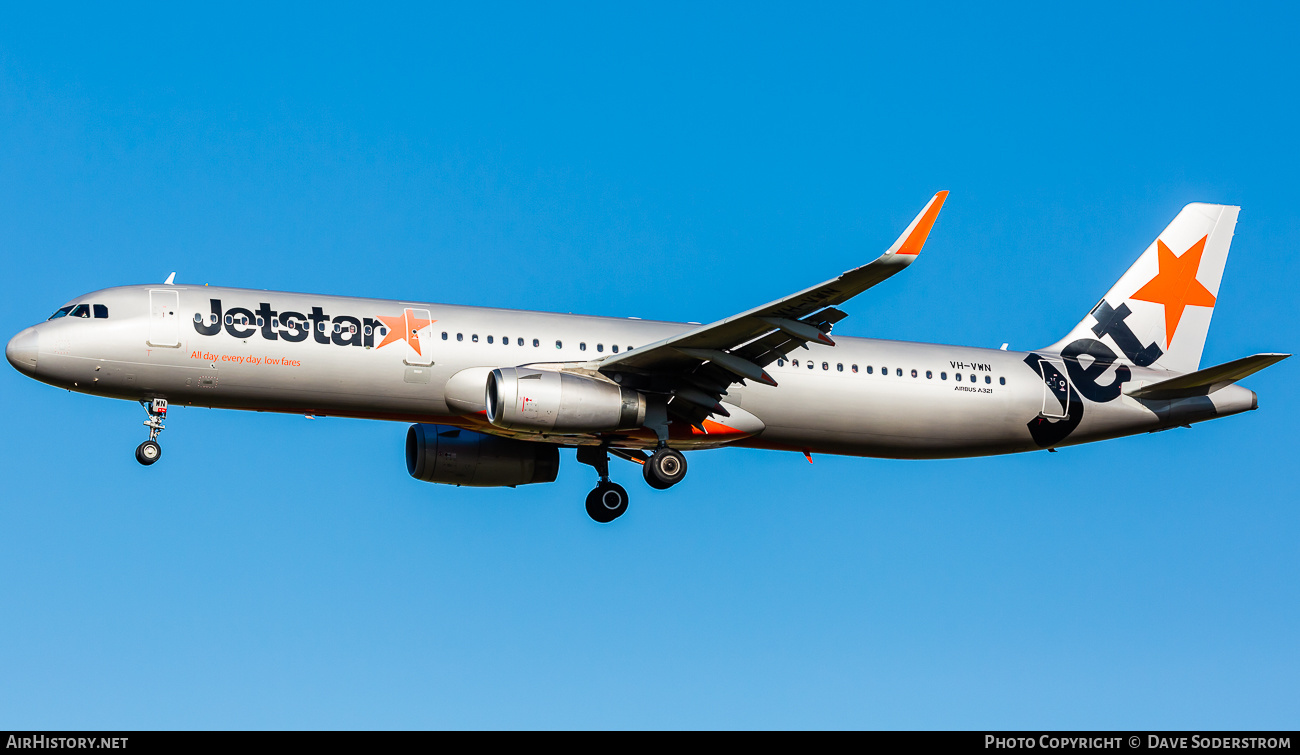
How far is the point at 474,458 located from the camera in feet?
113

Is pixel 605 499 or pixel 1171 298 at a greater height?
pixel 1171 298

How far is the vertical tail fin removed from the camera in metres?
37.0

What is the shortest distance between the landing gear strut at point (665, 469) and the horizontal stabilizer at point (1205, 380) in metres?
12.0

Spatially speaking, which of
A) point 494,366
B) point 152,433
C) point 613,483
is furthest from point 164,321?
point 613,483

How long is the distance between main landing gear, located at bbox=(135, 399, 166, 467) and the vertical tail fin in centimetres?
2246

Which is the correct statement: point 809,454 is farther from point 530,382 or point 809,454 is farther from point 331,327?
point 331,327

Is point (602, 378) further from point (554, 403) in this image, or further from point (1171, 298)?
point (1171, 298)

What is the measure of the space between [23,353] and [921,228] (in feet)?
61.0

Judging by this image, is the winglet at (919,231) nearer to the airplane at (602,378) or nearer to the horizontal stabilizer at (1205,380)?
the airplane at (602,378)

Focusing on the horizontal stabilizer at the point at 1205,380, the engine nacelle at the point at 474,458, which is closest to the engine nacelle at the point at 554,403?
the engine nacelle at the point at 474,458

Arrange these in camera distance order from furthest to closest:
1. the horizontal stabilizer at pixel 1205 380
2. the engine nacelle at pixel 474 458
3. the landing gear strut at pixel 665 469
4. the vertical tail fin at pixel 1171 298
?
the vertical tail fin at pixel 1171 298 → the engine nacelle at pixel 474 458 → the landing gear strut at pixel 665 469 → the horizontal stabilizer at pixel 1205 380

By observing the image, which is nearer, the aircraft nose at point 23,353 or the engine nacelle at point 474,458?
the aircraft nose at point 23,353

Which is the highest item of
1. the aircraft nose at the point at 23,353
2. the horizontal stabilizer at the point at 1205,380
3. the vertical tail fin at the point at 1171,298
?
the vertical tail fin at the point at 1171,298

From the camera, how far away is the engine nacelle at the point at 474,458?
3450 cm
